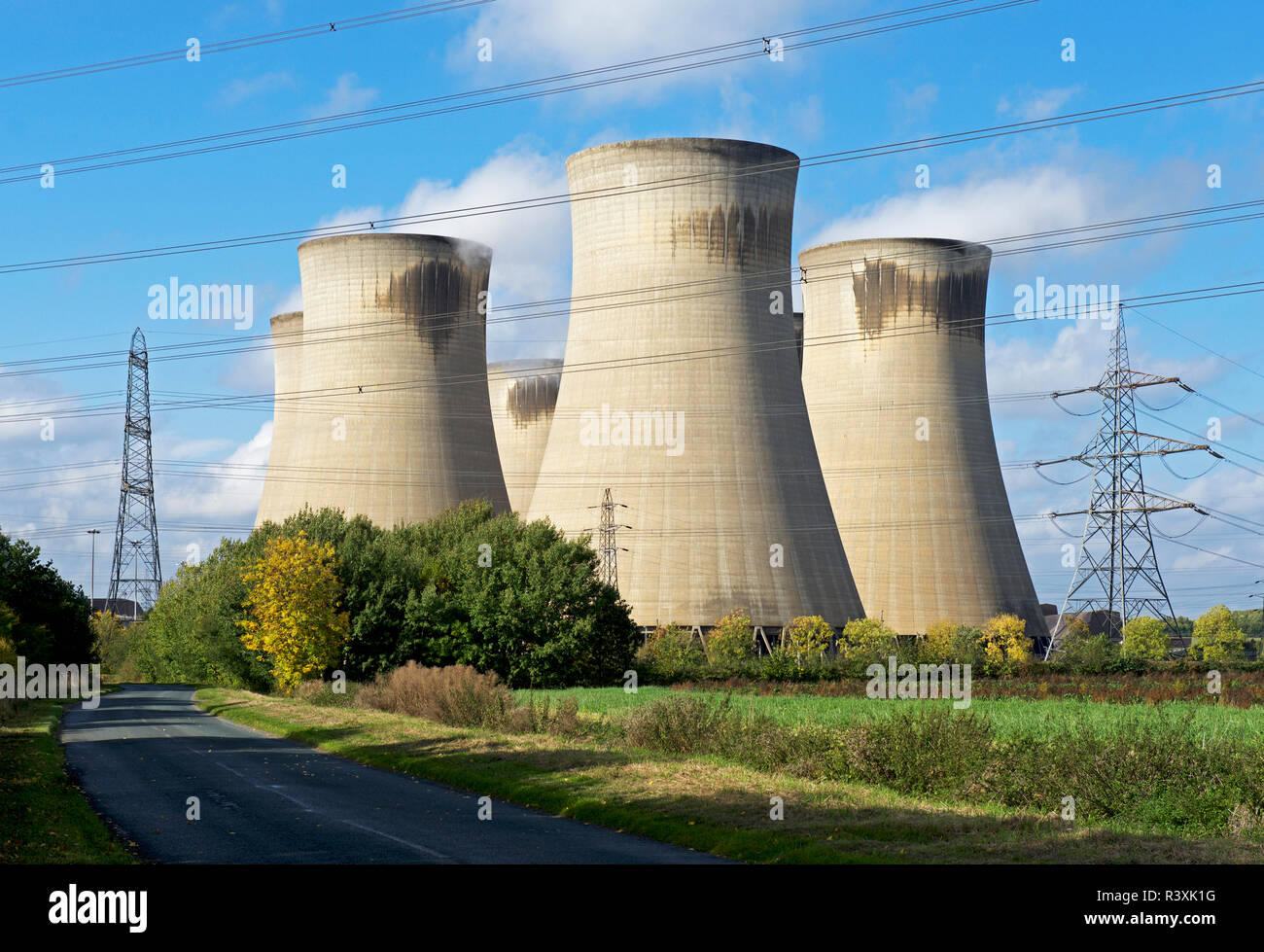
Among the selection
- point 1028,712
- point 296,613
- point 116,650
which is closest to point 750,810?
point 1028,712

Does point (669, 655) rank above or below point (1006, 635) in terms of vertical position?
above

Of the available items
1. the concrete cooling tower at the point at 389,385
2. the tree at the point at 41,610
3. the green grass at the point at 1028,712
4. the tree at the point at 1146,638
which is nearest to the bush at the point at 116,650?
the tree at the point at 41,610

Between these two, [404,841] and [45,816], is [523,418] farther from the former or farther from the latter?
[404,841]

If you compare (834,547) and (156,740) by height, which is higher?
(834,547)

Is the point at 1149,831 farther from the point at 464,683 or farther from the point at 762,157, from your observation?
the point at 762,157

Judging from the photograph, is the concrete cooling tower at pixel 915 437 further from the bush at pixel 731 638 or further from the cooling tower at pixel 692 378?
the bush at pixel 731 638
